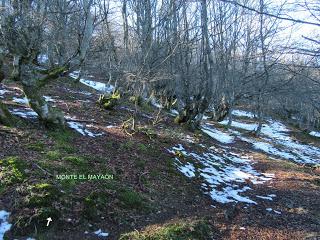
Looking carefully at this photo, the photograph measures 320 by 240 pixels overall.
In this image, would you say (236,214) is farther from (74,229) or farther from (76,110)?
(76,110)

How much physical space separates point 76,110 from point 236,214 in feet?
22.9

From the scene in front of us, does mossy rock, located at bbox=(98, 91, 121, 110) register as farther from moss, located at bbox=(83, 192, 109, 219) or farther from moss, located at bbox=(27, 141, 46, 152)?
moss, located at bbox=(83, 192, 109, 219)

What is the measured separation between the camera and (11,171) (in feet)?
19.1

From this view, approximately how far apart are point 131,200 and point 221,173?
4.22m

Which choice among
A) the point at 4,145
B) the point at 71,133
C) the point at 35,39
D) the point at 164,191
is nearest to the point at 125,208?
the point at 164,191

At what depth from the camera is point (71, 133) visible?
876 centimetres

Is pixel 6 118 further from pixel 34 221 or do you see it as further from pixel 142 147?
pixel 34 221

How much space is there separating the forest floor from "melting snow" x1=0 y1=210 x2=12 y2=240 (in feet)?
0.04

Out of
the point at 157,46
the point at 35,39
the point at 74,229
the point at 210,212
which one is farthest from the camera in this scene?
the point at 157,46

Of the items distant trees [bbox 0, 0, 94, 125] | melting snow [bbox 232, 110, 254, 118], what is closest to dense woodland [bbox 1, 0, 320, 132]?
distant trees [bbox 0, 0, 94, 125]

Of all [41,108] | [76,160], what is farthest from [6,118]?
[76,160]

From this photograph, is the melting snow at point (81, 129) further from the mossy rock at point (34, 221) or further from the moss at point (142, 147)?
the mossy rock at point (34, 221)

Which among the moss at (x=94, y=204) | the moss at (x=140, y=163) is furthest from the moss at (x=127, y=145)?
the moss at (x=94, y=204)

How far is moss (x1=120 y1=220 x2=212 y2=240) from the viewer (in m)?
4.99
